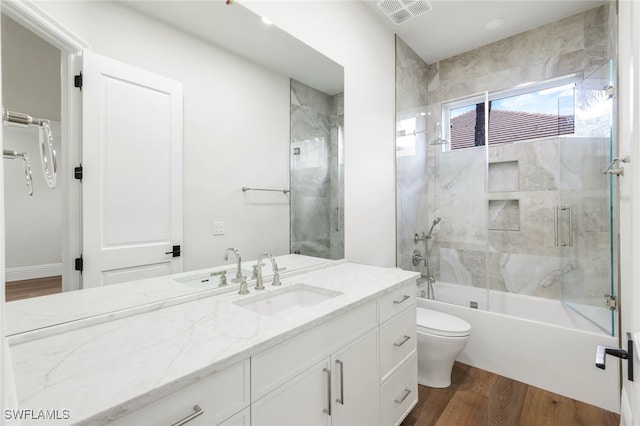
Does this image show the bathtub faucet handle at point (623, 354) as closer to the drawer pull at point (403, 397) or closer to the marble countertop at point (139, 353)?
the marble countertop at point (139, 353)

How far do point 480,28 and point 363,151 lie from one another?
161 cm

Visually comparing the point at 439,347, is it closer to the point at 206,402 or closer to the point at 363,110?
the point at 206,402

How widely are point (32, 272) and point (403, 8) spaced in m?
2.71

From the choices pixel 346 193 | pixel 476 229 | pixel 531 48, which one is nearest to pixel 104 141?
pixel 346 193

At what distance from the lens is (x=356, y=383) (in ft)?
4.21

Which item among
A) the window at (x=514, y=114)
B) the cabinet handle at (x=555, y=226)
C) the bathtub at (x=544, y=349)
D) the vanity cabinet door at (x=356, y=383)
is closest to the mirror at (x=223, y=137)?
the vanity cabinet door at (x=356, y=383)

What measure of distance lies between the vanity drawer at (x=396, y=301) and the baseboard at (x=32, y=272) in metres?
1.28

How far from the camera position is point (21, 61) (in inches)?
35.6

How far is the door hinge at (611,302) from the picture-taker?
190 cm

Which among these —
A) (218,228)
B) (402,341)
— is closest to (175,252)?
(218,228)

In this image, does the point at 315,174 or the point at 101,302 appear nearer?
the point at 101,302

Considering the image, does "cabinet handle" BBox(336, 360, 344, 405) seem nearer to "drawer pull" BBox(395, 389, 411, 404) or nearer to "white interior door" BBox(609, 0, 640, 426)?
"drawer pull" BBox(395, 389, 411, 404)

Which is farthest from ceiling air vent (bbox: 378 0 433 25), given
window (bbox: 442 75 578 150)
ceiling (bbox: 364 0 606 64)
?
window (bbox: 442 75 578 150)

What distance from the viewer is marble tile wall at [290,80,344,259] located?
1.84 metres
